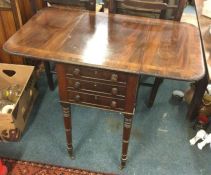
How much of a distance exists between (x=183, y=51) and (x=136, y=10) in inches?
19.7

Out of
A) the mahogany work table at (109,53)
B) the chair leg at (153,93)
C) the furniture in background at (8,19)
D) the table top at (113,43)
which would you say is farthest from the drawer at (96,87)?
the furniture in background at (8,19)

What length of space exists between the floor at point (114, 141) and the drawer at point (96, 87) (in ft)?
2.00

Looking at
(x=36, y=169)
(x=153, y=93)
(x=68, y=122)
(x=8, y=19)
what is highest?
(x=8, y=19)

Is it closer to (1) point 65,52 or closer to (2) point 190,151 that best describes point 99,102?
(1) point 65,52

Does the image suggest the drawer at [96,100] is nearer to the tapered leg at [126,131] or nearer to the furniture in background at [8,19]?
the tapered leg at [126,131]

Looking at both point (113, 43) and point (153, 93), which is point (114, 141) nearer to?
point (153, 93)

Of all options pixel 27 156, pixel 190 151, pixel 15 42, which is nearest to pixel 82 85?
pixel 15 42

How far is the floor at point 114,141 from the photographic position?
5.16 feet

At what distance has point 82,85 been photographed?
1183mm

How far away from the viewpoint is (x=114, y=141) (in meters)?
1.70

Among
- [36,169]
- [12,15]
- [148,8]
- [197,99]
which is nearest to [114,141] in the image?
[36,169]

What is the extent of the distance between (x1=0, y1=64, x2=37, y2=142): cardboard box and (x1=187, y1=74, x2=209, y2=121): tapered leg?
118 centimetres

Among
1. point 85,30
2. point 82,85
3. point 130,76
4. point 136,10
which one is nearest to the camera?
point 130,76

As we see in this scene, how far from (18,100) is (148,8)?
101cm
